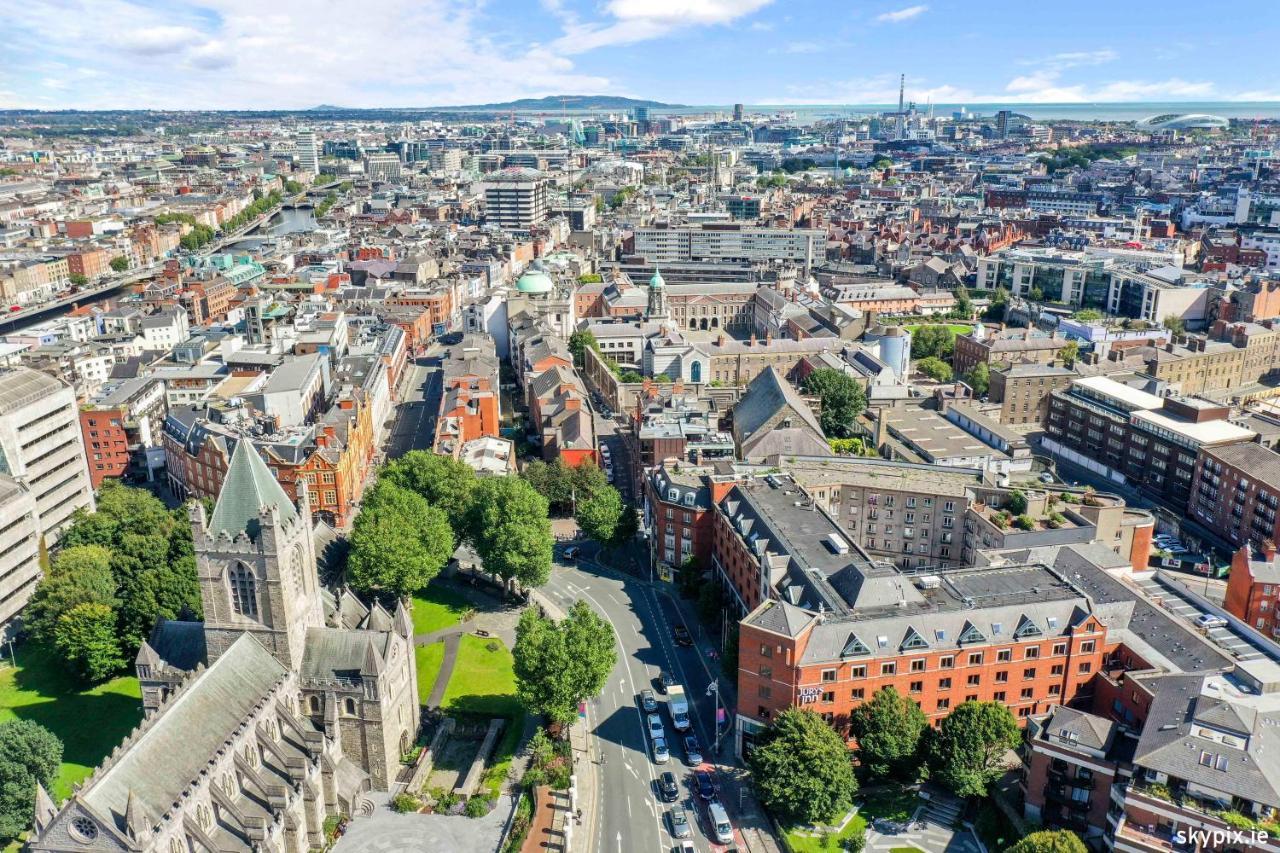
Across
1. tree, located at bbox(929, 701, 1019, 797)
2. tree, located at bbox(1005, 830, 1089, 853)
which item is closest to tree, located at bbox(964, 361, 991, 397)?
tree, located at bbox(929, 701, 1019, 797)

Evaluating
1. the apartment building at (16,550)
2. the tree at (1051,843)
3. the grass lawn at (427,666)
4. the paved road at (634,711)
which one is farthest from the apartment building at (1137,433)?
the apartment building at (16,550)

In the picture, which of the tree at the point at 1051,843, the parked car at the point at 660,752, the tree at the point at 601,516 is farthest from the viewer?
the tree at the point at 601,516

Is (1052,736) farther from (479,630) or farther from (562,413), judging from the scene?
(562,413)

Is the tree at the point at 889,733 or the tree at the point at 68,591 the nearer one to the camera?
the tree at the point at 889,733

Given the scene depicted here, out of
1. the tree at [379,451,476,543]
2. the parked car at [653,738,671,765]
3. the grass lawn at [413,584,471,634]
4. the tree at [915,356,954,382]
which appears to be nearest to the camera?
the parked car at [653,738,671,765]

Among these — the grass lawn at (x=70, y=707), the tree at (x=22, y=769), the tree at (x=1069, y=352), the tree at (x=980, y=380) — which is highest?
the tree at (x=1069, y=352)

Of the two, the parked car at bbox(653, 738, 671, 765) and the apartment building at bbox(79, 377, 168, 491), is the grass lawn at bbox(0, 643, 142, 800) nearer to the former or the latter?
the parked car at bbox(653, 738, 671, 765)

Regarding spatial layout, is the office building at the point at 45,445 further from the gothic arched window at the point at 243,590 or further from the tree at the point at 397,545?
the gothic arched window at the point at 243,590
